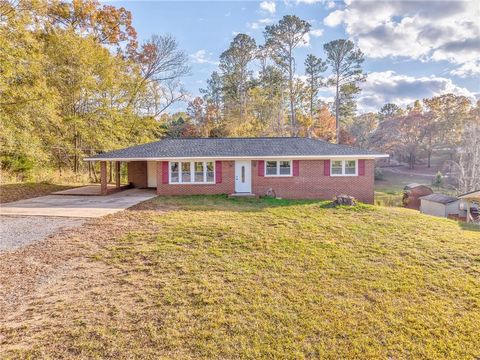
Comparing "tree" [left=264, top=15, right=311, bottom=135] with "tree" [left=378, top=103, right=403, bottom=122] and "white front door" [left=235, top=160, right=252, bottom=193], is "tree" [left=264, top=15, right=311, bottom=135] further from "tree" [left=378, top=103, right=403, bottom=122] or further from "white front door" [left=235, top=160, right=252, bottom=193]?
"tree" [left=378, top=103, right=403, bottom=122]

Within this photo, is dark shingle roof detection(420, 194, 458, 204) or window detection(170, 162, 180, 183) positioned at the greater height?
window detection(170, 162, 180, 183)

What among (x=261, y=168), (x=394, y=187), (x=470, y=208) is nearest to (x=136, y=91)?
(x=261, y=168)

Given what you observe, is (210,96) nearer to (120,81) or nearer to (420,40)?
(120,81)

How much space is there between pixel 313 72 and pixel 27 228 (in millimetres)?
31915

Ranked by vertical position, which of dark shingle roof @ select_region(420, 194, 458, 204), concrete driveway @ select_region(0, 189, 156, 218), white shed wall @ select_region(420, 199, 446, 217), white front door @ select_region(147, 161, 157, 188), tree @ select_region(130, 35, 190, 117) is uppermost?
tree @ select_region(130, 35, 190, 117)

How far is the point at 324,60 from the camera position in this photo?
30.7m

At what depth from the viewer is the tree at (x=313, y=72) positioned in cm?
3105

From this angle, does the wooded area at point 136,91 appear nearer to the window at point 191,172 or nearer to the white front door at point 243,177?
the window at point 191,172

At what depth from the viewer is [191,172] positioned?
14.5 m

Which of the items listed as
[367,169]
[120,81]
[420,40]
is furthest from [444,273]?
[120,81]

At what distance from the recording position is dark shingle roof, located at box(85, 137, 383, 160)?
1401 cm

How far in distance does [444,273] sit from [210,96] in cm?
3475

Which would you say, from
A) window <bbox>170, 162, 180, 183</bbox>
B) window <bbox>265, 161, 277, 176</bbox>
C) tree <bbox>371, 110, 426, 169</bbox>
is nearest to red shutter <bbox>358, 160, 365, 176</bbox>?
window <bbox>265, 161, 277, 176</bbox>

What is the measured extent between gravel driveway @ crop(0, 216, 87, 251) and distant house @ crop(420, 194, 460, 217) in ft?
68.9
